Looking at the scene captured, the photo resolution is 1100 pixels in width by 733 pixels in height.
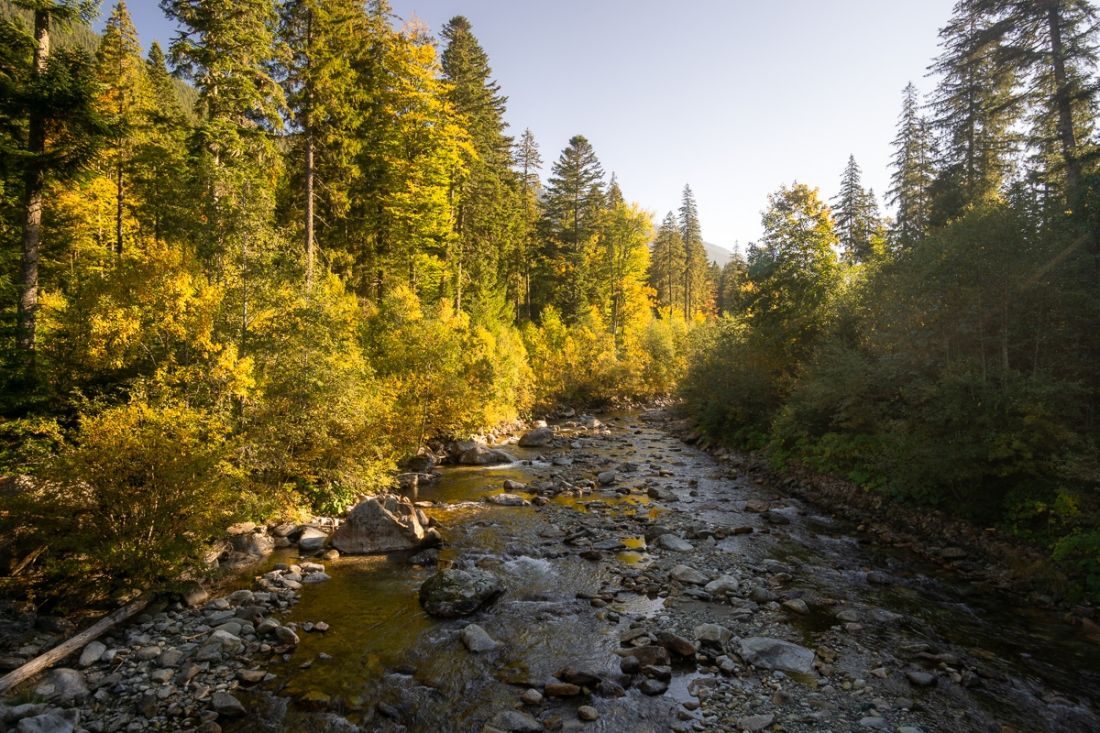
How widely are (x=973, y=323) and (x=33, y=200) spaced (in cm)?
2512

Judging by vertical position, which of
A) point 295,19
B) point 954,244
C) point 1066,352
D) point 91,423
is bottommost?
point 91,423

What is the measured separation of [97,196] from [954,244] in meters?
32.3

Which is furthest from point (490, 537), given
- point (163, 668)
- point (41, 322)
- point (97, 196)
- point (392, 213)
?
point (97, 196)

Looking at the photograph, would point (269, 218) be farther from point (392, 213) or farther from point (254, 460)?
point (392, 213)

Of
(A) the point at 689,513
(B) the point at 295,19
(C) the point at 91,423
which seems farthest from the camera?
(B) the point at 295,19

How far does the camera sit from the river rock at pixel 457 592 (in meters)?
9.77

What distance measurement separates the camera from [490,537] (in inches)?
549

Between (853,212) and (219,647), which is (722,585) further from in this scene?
(853,212)

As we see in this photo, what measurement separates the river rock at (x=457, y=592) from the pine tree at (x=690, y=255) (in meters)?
55.9

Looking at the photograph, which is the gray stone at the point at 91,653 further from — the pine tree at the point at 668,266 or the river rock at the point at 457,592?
the pine tree at the point at 668,266

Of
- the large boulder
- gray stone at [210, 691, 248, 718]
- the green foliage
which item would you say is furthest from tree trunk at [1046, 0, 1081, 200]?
the green foliage

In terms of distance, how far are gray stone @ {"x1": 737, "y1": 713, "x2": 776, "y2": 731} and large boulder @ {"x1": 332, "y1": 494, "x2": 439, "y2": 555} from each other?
8562mm

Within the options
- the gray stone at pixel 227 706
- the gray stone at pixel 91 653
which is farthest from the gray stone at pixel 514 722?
the gray stone at pixel 91 653

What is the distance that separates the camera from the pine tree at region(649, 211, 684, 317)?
61750 millimetres
